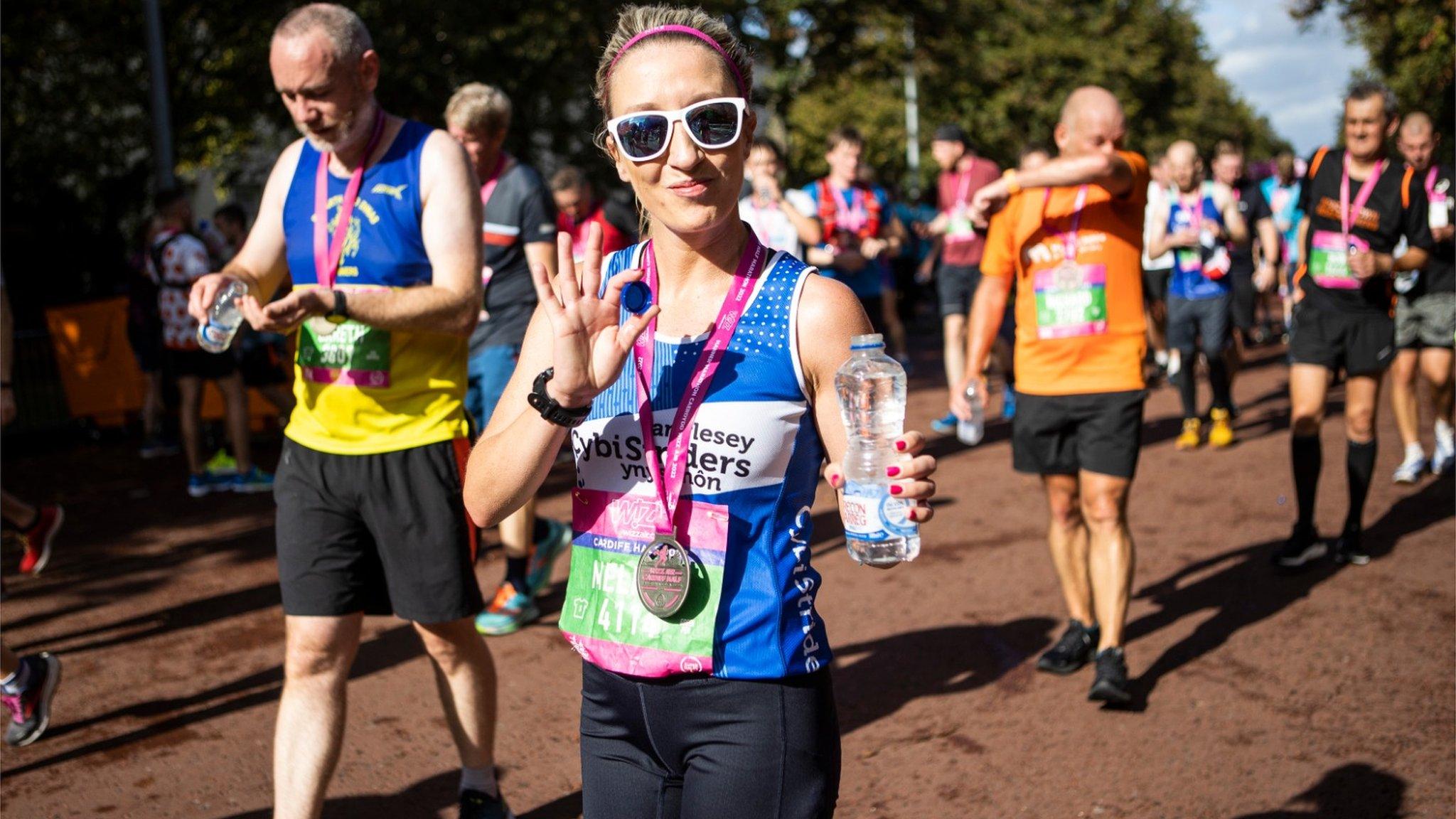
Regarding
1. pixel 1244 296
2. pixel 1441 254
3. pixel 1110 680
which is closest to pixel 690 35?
pixel 1110 680

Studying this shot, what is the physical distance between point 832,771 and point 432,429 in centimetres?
181

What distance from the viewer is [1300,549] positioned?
6793 mm

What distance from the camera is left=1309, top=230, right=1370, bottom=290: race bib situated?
22.6 feet

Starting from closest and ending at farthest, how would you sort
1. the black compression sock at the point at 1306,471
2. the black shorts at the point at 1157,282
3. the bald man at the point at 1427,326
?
the black compression sock at the point at 1306,471
the bald man at the point at 1427,326
the black shorts at the point at 1157,282

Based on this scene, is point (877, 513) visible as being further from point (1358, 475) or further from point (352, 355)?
point (1358, 475)

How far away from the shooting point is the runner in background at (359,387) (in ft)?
11.6

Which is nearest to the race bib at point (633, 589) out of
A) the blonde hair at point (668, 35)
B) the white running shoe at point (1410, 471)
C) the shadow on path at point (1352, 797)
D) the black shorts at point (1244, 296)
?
the blonde hair at point (668, 35)

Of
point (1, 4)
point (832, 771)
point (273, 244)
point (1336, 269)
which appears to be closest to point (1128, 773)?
point (832, 771)

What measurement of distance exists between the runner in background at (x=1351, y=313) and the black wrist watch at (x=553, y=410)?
5575mm

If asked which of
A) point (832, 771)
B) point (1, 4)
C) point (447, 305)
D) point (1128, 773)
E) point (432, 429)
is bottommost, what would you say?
point (1128, 773)

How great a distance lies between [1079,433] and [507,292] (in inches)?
109

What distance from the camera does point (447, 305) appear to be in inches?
139

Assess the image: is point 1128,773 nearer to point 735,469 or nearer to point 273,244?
point 735,469

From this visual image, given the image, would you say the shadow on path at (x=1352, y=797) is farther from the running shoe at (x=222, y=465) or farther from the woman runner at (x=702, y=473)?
the running shoe at (x=222, y=465)
